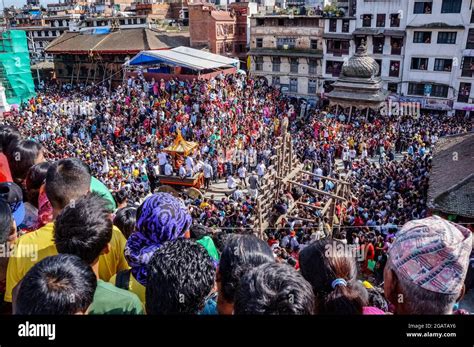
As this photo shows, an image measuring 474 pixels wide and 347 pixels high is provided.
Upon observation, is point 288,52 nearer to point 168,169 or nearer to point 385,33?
point 385,33

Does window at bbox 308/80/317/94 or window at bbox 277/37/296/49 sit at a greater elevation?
window at bbox 277/37/296/49

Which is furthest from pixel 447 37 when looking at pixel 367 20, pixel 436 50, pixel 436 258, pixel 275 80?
pixel 436 258

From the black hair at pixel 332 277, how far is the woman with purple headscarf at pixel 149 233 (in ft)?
4.10

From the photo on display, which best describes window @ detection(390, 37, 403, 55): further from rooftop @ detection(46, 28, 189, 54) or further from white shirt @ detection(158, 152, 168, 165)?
white shirt @ detection(158, 152, 168, 165)

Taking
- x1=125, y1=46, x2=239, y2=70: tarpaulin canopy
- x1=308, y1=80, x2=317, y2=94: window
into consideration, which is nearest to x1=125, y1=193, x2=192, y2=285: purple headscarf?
x1=125, y1=46, x2=239, y2=70: tarpaulin canopy

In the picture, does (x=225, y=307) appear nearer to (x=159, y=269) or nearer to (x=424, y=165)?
(x=159, y=269)

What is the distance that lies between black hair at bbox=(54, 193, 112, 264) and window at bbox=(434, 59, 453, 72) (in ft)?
110

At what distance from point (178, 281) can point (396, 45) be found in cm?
3510

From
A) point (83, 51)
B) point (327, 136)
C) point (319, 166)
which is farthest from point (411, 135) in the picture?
point (83, 51)

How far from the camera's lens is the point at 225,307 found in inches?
133

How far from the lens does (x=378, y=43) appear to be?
34.1 meters

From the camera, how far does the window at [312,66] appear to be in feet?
123

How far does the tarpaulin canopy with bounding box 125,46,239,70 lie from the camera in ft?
97.9

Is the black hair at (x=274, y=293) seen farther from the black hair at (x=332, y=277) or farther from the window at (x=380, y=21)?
the window at (x=380, y=21)
